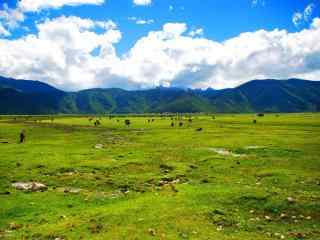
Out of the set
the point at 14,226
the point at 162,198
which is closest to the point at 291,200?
the point at 162,198

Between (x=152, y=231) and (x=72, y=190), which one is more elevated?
(x=152, y=231)

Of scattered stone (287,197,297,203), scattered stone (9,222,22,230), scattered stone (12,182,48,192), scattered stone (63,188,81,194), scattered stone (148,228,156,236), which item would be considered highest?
scattered stone (287,197,297,203)

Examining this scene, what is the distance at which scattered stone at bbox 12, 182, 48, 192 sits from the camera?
30.9 metres

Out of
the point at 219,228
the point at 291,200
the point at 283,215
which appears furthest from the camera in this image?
the point at 291,200

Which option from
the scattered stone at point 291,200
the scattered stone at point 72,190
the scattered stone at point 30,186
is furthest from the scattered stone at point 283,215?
the scattered stone at point 30,186

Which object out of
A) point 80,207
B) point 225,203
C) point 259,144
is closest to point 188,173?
point 225,203

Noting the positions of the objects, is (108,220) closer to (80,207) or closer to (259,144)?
(80,207)

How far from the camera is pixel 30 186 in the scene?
31875 mm

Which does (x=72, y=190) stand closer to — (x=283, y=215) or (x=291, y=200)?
(x=283, y=215)

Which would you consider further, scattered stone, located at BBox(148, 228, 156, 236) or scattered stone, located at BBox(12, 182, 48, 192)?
scattered stone, located at BBox(12, 182, 48, 192)

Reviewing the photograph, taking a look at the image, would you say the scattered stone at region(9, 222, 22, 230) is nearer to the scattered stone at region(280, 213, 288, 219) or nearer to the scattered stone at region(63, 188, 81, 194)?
the scattered stone at region(63, 188, 81, 194)

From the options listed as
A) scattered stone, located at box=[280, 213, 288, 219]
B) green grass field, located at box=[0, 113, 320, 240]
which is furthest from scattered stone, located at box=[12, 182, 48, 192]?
scattered stone, located at box=[280, 213, 288, 219]

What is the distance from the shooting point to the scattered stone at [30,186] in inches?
1218

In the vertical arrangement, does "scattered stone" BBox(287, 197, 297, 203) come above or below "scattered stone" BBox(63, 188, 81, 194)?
above
